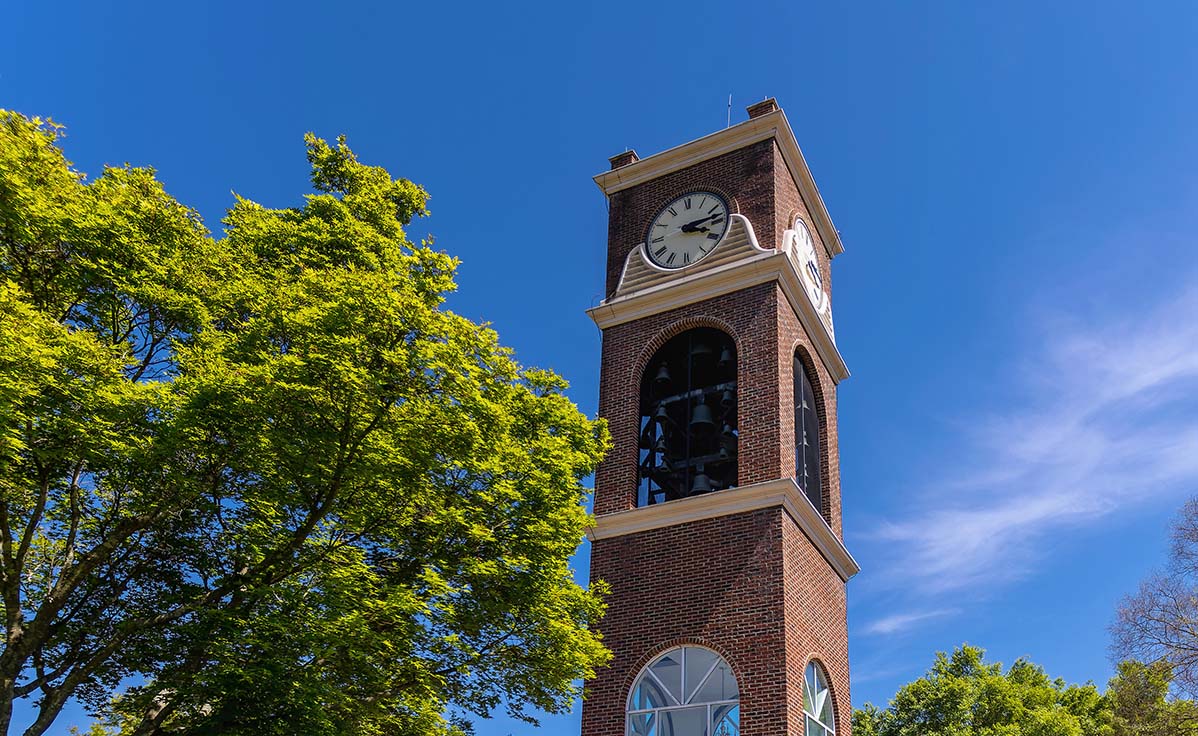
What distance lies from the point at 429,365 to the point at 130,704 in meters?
5.10

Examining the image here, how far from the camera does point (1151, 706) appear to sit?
72.0 feet

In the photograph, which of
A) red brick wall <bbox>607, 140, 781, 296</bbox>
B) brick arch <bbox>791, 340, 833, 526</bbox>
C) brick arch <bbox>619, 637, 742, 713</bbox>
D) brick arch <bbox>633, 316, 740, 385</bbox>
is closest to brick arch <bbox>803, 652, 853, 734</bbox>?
brick arch <bbox>619, 637, 742, 713</bbox>

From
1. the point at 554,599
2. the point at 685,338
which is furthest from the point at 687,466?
the point at 554,599

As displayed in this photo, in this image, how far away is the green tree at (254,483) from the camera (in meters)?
10.2

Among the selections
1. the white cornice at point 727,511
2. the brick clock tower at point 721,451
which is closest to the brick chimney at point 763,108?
the brick clock tower at point 721,451

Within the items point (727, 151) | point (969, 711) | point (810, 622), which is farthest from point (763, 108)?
point (969, 711)

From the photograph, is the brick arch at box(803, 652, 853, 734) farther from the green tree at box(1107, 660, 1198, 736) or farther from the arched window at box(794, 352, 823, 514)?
the green tree at box(1107, 660, 1198, 736)

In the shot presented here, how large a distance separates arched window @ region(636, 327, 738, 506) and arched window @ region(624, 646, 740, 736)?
3037 mm

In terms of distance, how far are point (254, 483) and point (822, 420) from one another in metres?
12.6

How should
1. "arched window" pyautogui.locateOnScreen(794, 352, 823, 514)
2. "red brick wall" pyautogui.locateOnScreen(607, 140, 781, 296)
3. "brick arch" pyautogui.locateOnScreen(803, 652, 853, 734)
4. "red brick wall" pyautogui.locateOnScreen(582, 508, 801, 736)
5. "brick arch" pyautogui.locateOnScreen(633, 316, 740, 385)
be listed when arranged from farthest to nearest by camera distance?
1. "red brick wall" pyautogui.locateOnScreen(607, 140, 781, 296)
2. "brick arch" pyautogui.locateOnScreen(633, 316, 740, 385)
3. "arched window" pyautogui.locateOnScreen(794, 352, 823, 514)
4. "brick arch" pyautogui.locateOnScreen(803, 652, 853, 734)
5. "red brick wall" pyautogui.locateOnScreen(582, 508, 801, 736)

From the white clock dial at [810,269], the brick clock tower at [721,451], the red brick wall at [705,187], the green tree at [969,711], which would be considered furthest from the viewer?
the green tree at [969,711]

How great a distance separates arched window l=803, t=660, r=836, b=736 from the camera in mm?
15625

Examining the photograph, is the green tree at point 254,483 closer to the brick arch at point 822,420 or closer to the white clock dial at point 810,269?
the brick arch at point 822,420

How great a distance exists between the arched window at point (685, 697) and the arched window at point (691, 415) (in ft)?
9.97
